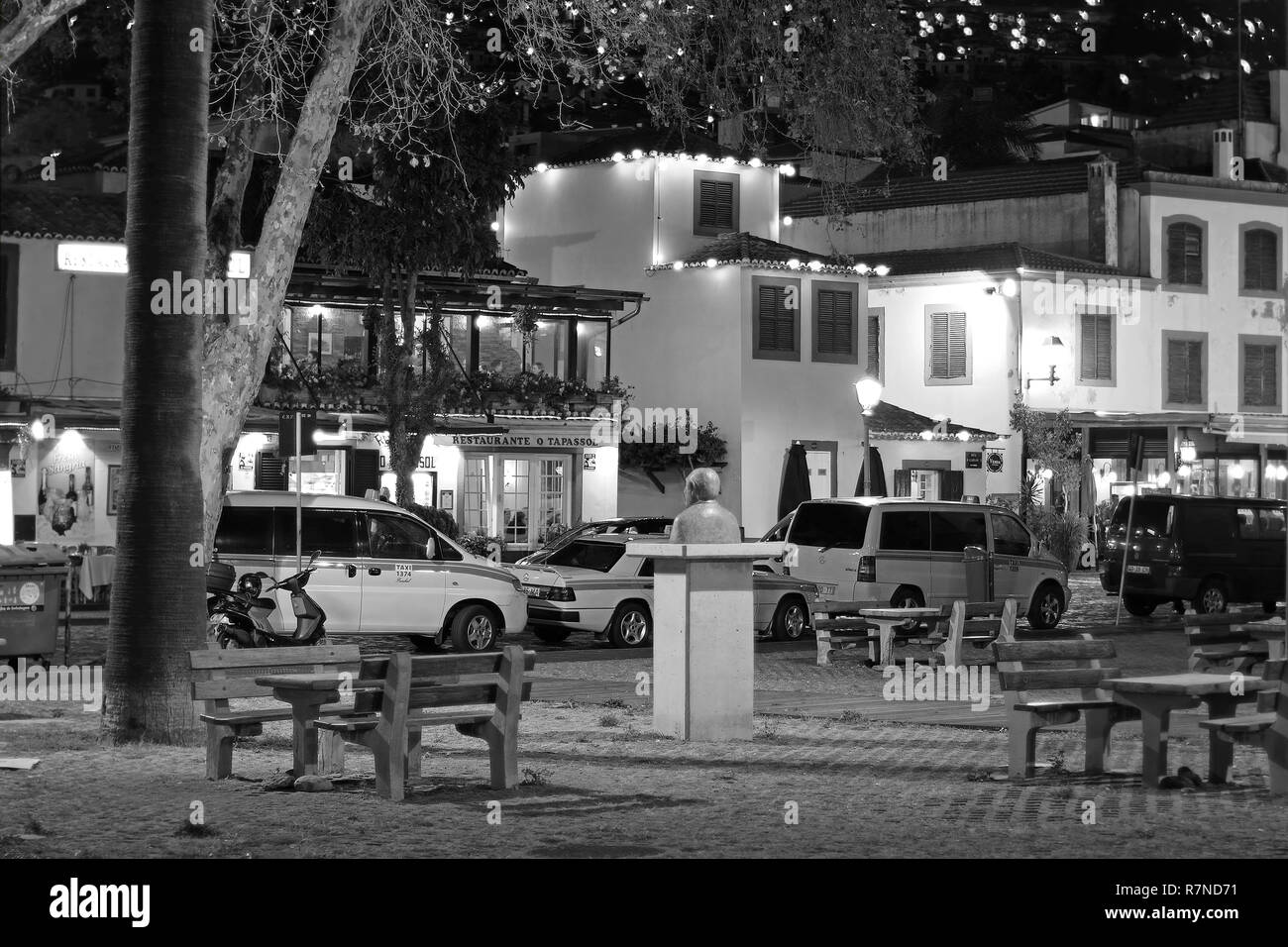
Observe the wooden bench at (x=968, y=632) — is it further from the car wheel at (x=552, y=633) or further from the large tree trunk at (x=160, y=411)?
the large tree trunk at (x=160, y=411)

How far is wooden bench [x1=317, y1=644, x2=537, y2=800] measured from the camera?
1146 centimetres

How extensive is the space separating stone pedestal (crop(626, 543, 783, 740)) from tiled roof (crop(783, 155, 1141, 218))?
124ft

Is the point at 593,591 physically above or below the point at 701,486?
below

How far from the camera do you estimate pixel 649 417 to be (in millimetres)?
43625

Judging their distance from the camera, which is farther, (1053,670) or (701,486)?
(701,486)

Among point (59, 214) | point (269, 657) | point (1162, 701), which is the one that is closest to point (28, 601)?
point (269, 657)

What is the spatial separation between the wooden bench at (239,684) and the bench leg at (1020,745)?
424cm

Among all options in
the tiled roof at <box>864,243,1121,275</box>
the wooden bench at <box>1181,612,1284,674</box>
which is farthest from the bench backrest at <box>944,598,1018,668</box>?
the tiled roof at <box>864,243,1121,275</box>

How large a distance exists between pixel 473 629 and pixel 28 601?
19.9 feet

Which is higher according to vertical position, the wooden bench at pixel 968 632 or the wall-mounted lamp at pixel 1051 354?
the wall-mounted lamp at pixel 1051 354

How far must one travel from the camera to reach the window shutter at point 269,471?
3759cm

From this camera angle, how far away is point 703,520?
1470 centimetres

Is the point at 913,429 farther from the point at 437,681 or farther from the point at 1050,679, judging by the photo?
the point at 437,681

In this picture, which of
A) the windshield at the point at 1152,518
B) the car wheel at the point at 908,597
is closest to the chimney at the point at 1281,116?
the windshield at the point at 1152,518
